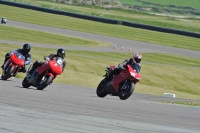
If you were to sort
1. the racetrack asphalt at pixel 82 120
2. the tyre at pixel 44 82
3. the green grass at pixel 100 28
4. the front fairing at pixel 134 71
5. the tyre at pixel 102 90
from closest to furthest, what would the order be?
1. the racetrack asphalt at pixel 82 120
2. the front fairing at pixel 134 71
3. the tyre at pixel 44 82
4. the tyre at pixel 102 90
5. the green grass at pixel 100 28

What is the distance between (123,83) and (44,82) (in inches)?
88.3

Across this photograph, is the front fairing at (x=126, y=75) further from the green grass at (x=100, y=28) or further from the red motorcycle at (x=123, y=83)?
the green grass at (x=100, y=28)

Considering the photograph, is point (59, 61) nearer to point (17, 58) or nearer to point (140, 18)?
point (17, 58)

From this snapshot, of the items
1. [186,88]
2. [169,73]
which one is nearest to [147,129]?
[186,88]

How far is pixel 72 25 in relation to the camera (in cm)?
5897

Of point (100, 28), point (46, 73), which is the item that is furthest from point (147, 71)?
point (100, 28)

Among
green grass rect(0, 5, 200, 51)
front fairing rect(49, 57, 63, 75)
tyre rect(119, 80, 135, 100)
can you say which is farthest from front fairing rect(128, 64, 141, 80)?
green grass rect(0, 5, 200, 51)

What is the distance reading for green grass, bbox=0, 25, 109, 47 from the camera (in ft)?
143

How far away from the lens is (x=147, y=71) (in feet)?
107

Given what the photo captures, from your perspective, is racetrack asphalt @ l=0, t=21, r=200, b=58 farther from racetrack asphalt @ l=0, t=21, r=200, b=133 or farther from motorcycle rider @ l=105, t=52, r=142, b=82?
racetrack asphalt @ l=0, t=21, r=200, b=133

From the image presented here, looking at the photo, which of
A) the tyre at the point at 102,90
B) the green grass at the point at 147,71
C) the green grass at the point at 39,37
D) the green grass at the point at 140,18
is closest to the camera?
the tyre at the point at 102,90

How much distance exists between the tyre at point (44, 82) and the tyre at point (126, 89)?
2.01 meters

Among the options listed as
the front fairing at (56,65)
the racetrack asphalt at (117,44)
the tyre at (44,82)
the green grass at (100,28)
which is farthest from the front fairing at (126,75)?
the green grass at (100,28)

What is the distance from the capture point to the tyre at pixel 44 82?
1639cm
